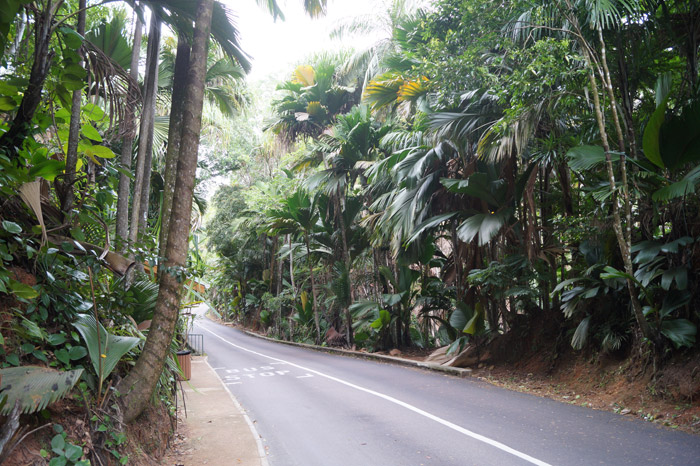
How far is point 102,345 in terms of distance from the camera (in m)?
4.25

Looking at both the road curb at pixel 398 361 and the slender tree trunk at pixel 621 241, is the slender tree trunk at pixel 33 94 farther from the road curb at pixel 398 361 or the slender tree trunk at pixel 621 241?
the road curb at pixel 398 361

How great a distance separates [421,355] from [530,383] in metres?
6.32

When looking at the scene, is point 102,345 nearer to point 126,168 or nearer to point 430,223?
point 126,168

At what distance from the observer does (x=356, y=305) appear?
56.4ft

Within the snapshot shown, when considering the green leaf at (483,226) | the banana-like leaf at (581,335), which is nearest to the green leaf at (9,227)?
the green leaf at (483,226)

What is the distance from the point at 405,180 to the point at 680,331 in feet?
25.0

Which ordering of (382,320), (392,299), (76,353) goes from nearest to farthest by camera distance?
(76,353)
(392,299)
(382,320)

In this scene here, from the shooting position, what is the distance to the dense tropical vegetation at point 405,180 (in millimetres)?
4105

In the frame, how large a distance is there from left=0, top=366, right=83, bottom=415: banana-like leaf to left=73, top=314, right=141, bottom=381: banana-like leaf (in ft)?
1.54

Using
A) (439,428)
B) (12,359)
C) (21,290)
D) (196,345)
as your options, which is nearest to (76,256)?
(21,290)

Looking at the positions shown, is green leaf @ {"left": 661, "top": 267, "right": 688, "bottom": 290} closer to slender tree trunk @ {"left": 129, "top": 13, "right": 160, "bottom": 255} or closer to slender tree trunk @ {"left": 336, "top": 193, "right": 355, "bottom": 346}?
slender tree trunk @ {"left": 129, "top": 13, "right": 160, "bottom": 255}

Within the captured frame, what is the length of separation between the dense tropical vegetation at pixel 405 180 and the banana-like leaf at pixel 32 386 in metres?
0.02

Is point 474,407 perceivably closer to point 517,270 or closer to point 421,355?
point 517,270

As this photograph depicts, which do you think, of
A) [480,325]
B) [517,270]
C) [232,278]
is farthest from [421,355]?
[232,278]
